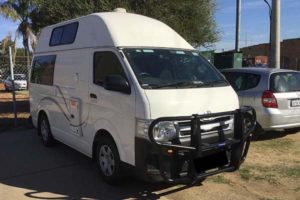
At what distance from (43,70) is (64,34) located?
1.23m

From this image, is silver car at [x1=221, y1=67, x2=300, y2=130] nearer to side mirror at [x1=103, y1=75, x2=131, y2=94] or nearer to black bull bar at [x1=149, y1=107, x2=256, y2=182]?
black bull bar at [x1=149, y1=107, x2=256, y2=182]

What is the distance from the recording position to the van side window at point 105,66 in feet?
20.0

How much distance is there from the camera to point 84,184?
251 inches

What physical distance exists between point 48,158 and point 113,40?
2.90 meters

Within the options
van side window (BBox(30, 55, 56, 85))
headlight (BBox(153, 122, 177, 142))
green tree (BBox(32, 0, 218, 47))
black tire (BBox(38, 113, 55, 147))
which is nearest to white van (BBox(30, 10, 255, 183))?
headlight (BBox(153, 122, 177, 142))

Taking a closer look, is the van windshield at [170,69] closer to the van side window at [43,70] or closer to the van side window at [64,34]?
the van side window at [64,34]

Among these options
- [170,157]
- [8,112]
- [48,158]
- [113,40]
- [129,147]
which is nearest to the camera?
[170,157]

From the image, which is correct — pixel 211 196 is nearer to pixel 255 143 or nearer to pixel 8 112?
pixel 255 143

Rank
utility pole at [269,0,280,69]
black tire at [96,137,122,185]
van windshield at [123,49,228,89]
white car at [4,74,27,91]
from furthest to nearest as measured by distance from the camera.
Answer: white car at [4,74,27,91]
utility pole at [269,0,280,69]
black tire at [96,137,122,185]
van windshield at [123,49,228,89]

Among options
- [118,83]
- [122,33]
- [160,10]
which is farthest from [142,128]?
[160,10]

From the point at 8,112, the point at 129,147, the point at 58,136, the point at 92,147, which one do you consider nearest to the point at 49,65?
the point at 58,136

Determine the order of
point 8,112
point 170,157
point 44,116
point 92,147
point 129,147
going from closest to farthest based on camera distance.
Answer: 1. point 170,157
2. point 129,147
3. point 92,147
4. point 44,116
5. point 8,112

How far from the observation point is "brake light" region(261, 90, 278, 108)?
8703mm

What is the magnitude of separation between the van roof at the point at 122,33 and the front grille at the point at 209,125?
4.91ft
